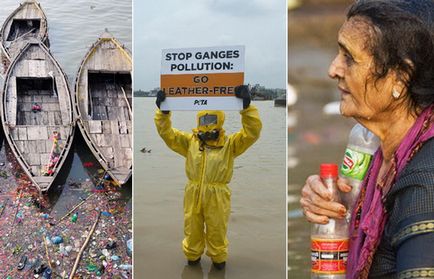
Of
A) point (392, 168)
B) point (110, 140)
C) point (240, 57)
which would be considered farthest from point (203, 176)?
point (392, 168)

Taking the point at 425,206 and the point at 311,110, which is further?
the point at 311,110

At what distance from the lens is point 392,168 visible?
0.67 metres

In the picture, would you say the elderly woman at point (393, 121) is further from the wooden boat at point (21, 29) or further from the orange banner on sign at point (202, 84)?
the wooden boat at point (21, 29)

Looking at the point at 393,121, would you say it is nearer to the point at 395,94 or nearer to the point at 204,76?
the point at 395,94

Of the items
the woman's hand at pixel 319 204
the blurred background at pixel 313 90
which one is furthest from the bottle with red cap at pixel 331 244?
the blurred background at pixel 313 90

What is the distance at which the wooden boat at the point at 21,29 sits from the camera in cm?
234

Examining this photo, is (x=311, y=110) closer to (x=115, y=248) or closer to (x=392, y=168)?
(x=115, y=248)

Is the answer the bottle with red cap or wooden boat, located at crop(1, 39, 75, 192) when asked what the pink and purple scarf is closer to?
the bottle with red cap

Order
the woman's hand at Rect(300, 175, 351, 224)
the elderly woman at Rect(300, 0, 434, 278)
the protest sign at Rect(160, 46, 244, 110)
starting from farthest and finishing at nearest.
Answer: the protest sign at Rect(160, 46, 244, 110), the woman's hand at Rect(300, 175, 351, 224), the elderly woman at Rect(300, 0, 434, 278)

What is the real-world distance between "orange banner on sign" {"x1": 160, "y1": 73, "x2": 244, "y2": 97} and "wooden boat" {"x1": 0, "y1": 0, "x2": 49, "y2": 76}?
64cm

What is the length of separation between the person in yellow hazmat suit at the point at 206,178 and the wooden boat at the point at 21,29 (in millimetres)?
682

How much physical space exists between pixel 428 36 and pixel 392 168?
0.16m

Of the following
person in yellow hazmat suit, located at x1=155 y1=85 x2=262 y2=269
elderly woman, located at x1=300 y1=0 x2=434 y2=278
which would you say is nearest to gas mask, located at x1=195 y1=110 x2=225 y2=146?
person in yellow hazmat suit, located at x1=155 y1=85 x2=262 y2=269

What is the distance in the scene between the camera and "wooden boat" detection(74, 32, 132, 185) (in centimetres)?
238
